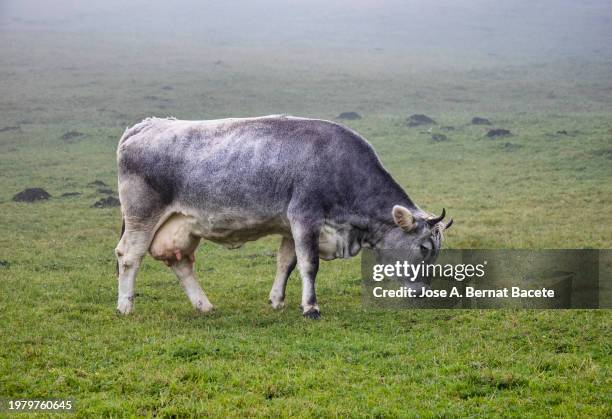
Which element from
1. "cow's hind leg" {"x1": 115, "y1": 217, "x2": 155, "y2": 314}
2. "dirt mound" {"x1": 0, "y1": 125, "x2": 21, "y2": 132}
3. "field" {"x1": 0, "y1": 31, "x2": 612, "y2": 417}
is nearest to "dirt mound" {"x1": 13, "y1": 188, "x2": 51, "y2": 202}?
"field" {"x1": 0, "y1": 31, "x2": 612, "y2": 417}

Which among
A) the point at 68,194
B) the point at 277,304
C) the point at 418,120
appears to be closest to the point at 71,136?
the point at 68,194

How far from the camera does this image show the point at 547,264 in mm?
13578

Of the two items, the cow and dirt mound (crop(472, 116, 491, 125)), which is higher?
the cow

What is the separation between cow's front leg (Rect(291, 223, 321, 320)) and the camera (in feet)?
35.1

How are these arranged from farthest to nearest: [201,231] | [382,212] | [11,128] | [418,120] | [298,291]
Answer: [418,120]
[11,128]
[298,291]
[201,231]
[382,212]

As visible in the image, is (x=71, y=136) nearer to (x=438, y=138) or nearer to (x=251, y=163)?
(x=438, y=138)

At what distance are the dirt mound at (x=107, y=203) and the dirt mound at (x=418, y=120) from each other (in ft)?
47.1

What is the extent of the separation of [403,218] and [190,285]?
299 cm

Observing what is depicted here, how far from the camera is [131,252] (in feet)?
37.1

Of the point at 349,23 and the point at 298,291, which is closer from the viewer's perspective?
the point at 298,291

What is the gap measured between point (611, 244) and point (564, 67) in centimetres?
3730

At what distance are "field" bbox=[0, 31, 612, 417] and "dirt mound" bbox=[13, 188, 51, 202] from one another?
0.53 metres

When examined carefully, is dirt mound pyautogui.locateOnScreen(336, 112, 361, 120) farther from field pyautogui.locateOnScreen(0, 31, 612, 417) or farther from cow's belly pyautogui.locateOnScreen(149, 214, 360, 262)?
cow's belly pyautogui.locateOnScreen(149, 214, 360, 262)

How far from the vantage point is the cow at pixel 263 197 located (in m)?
10.8
